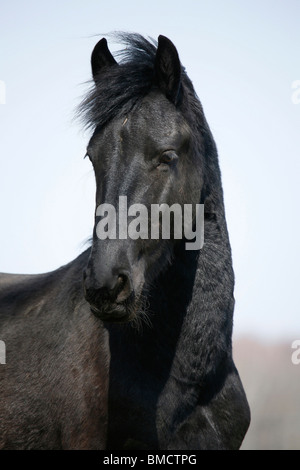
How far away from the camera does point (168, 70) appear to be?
4.29 metres

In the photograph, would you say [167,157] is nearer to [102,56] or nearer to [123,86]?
[123,86]

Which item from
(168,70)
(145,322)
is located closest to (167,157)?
(168,70)

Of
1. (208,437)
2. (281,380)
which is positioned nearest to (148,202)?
(208,437)

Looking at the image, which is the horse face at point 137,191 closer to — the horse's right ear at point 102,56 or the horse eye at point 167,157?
the horse eye at point 167,157

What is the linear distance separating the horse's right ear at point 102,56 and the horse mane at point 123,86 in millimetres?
120

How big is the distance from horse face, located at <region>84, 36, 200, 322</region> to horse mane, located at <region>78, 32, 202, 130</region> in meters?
0.07

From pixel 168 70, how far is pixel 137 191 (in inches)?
43.6

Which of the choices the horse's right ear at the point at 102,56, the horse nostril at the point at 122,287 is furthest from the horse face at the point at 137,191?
the horse's right ear at the point at 102,56

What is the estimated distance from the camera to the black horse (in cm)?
385

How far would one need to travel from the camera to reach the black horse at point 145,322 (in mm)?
3854

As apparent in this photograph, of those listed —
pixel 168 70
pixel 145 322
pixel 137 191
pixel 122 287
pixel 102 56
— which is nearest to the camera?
pixel 122 287

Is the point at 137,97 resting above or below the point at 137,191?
above

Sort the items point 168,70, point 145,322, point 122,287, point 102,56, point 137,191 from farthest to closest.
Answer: point 102,56, point 168,70, point 145,322, point 137,191, point 122,287

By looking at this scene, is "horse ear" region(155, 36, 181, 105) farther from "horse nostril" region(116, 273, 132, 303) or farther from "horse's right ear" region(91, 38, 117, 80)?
"horse nostril" region(116, 273, 132, 303)
